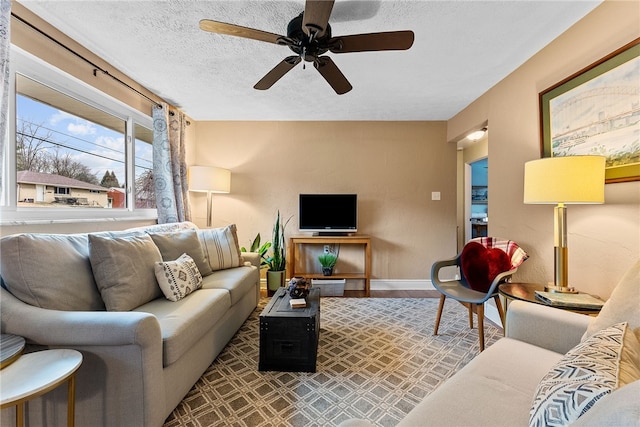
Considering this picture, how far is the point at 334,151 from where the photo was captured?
12.4ft

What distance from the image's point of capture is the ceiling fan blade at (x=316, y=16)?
1.20m

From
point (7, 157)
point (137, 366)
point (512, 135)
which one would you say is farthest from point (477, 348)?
point (7, 157)

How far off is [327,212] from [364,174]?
76 centimetres

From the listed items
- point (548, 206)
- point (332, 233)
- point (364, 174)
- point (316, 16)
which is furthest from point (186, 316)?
point (364, 174)

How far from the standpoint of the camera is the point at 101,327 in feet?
3.81

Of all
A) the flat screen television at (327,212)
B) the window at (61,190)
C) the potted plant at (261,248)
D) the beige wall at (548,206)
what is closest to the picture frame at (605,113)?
the beige wall at (548,206)

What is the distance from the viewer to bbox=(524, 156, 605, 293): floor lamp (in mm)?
1457

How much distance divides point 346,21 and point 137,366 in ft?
7.37

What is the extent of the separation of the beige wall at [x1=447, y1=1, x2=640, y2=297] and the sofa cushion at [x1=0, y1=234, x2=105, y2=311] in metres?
2.96

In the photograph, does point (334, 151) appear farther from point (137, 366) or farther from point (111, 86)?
point (137, 366)

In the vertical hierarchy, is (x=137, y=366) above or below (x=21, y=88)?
below

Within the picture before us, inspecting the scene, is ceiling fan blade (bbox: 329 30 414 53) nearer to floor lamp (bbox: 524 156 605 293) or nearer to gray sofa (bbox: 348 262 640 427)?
floor lamp (bbox: 524 156 605 293)

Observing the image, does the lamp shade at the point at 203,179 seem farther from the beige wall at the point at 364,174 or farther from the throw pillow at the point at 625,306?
the throw pillow at the point at 625,306

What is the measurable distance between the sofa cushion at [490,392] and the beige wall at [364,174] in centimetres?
255
